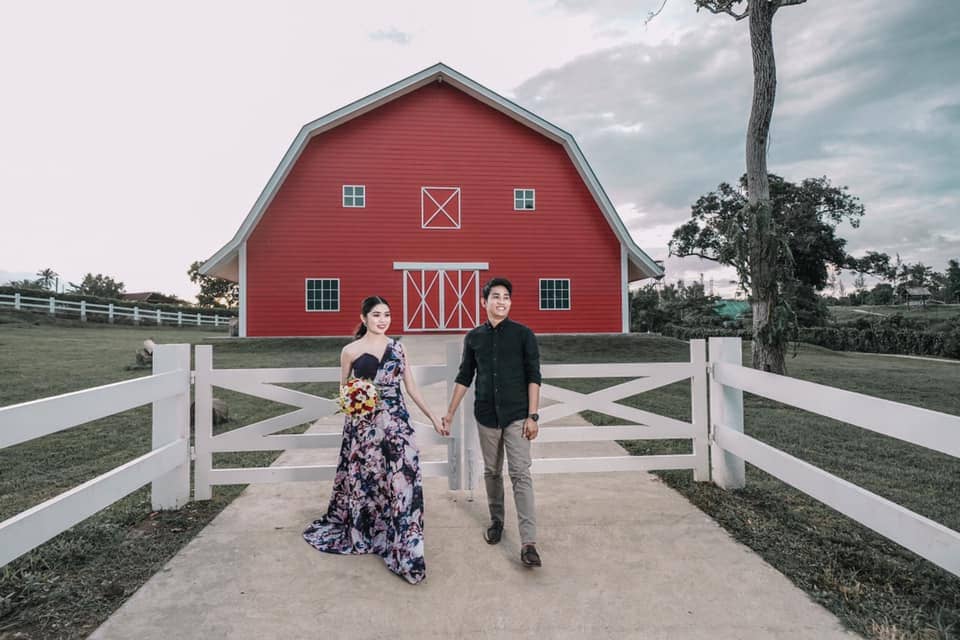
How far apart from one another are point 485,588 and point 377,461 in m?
0.98

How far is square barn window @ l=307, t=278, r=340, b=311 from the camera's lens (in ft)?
51.6

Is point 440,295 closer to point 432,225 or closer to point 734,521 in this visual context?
point 432,225

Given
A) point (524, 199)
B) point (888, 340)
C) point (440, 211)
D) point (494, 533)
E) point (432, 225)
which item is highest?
point (524, 199)

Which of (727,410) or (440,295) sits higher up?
(440,295)

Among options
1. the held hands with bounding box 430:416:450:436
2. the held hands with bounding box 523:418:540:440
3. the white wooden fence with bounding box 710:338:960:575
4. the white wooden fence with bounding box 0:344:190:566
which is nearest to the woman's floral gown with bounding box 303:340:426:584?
the held hands with bounding box 430:416:450:436

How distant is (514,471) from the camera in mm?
3131

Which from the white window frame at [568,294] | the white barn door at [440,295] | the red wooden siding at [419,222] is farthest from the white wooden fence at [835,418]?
the white window frame at [568,294]

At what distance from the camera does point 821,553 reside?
3121mm

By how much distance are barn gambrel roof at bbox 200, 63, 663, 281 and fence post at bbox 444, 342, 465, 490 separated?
1303 centimetres

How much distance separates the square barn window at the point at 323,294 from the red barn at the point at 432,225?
31 millimetres

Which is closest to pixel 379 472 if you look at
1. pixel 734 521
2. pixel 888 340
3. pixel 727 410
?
pixel 734 521

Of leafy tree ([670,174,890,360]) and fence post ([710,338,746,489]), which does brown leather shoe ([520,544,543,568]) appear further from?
leafy tree ([670,174,890,360])

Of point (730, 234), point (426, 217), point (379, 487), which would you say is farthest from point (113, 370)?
point (730, 234)

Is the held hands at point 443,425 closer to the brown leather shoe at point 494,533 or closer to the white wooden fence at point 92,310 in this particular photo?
the brown leather shoe at point 494,533
